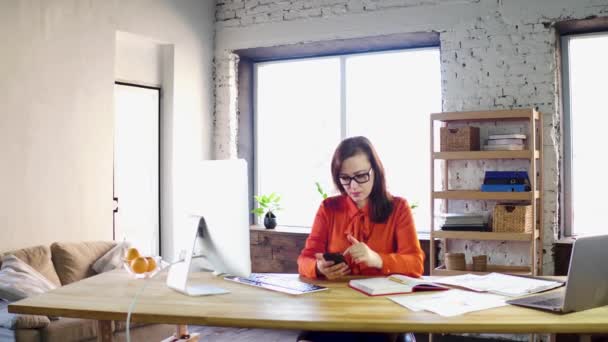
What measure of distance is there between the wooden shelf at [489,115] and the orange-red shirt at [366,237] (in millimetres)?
1800

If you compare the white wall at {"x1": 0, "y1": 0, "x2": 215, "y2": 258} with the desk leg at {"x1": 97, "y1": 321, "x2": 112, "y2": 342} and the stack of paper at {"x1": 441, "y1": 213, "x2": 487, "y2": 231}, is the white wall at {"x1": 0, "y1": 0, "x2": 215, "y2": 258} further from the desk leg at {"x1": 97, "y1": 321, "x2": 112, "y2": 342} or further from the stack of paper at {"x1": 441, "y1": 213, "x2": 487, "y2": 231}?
the stack of paper at {"x1": 441, "y1": 213, "x2": 487, "y2": 231}

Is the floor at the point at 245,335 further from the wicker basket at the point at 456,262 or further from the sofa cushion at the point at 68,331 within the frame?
the sofa cushion at the point at 68,331

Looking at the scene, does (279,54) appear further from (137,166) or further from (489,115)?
(489,115)

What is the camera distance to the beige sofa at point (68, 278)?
3324mm

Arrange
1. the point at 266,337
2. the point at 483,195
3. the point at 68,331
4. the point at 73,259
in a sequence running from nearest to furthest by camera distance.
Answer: the point at 68,331
the point at 73,259
the point at 483,195
the point at 266,337

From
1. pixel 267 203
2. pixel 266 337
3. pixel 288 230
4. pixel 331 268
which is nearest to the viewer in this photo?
pixel 331 268

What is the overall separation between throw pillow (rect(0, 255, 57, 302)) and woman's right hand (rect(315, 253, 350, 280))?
71.3 inches

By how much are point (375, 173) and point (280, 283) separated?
69 cm

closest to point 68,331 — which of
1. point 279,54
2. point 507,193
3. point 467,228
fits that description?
point 467,228

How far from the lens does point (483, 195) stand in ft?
14.0

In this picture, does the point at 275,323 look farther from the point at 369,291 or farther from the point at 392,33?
the point at 392,33

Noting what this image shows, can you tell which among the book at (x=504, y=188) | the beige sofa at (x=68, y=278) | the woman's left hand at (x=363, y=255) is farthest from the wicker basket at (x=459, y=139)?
the beige sofa at (x=68, y=278)

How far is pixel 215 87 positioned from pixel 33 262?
8.22 ft

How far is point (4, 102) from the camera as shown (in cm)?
389
